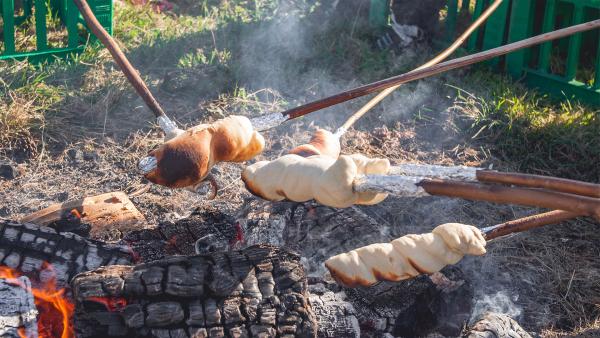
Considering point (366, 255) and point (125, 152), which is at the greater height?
point (366, 255)

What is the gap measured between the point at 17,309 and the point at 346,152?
2.61 metres

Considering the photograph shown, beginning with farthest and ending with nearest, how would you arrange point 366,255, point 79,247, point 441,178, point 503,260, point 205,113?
point 205,113
point 503,260
point 79,247
point 366,255
point 441,178

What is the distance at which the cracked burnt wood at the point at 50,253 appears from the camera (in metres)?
3.03

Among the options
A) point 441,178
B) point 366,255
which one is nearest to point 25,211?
point 366,255

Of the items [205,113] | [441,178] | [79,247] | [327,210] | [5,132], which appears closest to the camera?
[441,178]

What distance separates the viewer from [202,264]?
2742mm

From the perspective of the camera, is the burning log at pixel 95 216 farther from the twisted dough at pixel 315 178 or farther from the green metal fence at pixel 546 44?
the green metal fence at pixel 546 44

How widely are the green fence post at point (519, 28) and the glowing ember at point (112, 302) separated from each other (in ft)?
14.2

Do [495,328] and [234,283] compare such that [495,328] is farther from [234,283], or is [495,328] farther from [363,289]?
[234,283]

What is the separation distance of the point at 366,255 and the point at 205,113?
2666 millimetres

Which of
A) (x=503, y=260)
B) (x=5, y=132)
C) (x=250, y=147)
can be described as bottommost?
(x=503, y=260)

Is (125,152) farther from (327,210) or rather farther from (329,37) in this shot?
(329,37)

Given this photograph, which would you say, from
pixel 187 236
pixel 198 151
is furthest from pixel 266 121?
pixel 187 236

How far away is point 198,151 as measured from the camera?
9.66 ft
